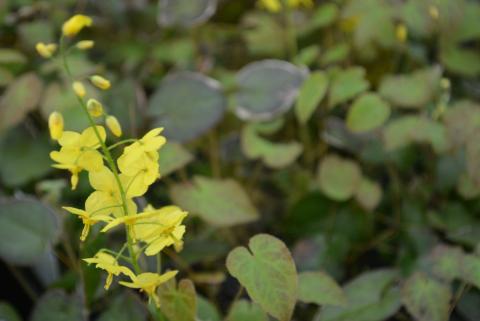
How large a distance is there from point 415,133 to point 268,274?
1.96ft

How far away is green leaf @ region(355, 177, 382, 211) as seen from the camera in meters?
1.36

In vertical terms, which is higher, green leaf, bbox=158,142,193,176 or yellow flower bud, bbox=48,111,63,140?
yellow flower bud, bbox=48,111,63,140

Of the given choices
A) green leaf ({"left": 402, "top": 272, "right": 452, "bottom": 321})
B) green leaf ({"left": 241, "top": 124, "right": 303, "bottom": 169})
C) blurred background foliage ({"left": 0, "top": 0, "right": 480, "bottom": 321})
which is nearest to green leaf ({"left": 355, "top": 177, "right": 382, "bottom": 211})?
blurred background foliage ({"left": 0, "top": 0, "right": 480, "bottom": 321})

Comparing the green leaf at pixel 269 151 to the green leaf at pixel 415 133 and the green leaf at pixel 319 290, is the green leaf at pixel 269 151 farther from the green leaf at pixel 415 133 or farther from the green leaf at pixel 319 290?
the green leaf at pixel 319 290

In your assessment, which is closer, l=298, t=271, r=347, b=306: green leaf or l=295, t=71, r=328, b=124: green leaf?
l=298, t=271, r=347, b=306: green leaf

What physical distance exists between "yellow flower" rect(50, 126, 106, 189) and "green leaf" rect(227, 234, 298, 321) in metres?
0.21

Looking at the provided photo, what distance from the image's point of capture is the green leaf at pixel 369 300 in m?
1.13

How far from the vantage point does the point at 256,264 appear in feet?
2.95

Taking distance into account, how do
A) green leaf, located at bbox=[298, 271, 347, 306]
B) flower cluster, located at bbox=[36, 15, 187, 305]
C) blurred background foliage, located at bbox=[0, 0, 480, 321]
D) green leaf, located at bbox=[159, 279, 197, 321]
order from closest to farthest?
1. flower cluster, located at bbox=[36, 15, 187, 305]
2. green leaf, located at bbox=[159, 279, 197, 321]
3. green leaf, located at bbox=[298, 271, 347, 306]
4. blurred background foliage, located at bbox=[0, 0, 480, 321]

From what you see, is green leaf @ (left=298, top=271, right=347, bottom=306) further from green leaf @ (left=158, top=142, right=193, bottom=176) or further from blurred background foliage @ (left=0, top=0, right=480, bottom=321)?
green leaf @ (left=158, top=142, right=193, bottom=176)

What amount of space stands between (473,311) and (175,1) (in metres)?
0.95

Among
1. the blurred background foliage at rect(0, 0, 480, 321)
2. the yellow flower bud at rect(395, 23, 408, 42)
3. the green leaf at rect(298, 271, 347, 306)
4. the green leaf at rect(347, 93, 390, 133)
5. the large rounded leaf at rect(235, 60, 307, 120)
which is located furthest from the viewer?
the yellow flower bud at rect(395, 23, 408, 42)

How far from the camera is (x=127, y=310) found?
3.68 ft

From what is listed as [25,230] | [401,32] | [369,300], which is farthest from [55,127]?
[401,32]
